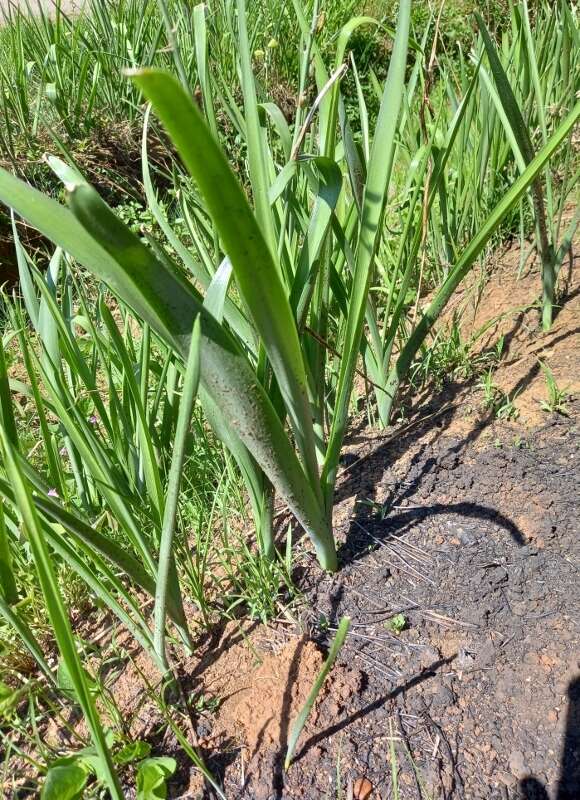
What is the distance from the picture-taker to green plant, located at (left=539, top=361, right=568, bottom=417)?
110 centimetres

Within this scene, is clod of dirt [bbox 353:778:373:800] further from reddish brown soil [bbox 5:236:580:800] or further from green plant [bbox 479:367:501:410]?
green plant [bbox 479:367:501:410]

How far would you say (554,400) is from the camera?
3.63ft

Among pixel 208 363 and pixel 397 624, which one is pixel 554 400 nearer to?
pixel 397 624

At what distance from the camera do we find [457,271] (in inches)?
36.8

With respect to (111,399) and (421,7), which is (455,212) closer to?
(111,399)

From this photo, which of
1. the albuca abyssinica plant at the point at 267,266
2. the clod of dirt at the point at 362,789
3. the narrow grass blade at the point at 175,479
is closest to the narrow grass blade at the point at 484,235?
the albuca abyssinica plant at the point at 267,266

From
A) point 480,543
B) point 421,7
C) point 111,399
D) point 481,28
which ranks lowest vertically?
point 480,543

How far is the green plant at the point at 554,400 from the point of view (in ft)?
3.62

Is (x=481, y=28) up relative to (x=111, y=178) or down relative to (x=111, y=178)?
down

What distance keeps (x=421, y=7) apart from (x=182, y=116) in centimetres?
453

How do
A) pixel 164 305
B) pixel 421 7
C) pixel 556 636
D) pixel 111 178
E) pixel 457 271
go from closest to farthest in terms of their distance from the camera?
pixel 164 305 < pixel 556 636 < pixel 457 271 < pixel 111 178 < pixel 421 7

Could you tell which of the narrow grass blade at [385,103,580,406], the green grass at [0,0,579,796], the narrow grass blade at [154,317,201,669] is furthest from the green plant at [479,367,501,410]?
the narrow grass blade at [154,317,201,669]

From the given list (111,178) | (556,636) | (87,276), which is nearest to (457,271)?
(556,636)

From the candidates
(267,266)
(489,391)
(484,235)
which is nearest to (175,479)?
(267,266)
